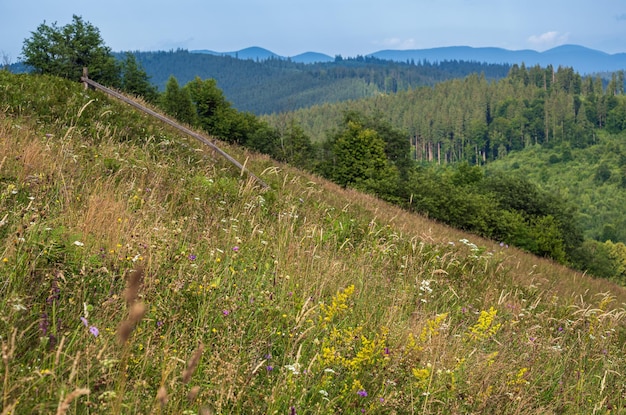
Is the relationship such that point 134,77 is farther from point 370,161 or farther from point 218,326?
point 218,326

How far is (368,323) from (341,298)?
2.98 ft

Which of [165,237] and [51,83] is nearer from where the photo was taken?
[165,237]

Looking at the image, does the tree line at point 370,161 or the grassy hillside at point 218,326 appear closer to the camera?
the grassy hillside at point 218,326

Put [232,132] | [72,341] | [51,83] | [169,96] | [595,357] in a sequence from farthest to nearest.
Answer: [232,132] < [169,96] < [51,83] < [595,357] < [72,341]

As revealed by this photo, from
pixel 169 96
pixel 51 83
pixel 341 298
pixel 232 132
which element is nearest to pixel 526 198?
pixel 232 132

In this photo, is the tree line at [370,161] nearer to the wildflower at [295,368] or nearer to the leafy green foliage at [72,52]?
the leafy green foliage at [72,52]

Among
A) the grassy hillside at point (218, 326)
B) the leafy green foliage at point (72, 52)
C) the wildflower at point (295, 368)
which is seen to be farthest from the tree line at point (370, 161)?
the wildflower at point (295, 368)

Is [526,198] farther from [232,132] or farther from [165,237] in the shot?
[165,237]

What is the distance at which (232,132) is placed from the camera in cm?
6162

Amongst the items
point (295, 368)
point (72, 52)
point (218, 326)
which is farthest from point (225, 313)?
point (72, 52)

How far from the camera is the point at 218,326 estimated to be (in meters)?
3.32

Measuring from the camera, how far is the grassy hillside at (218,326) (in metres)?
2.36

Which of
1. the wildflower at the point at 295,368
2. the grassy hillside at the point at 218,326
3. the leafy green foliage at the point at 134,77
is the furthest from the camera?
the leafy green foliage at the point at 134,77

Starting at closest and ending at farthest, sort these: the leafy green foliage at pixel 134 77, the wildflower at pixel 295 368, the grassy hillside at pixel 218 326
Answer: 1. the grassy hillside at pixel 218 326
2. the wildflower at pixel 295 368
3. the leafy green foliage at pixel 134 77
